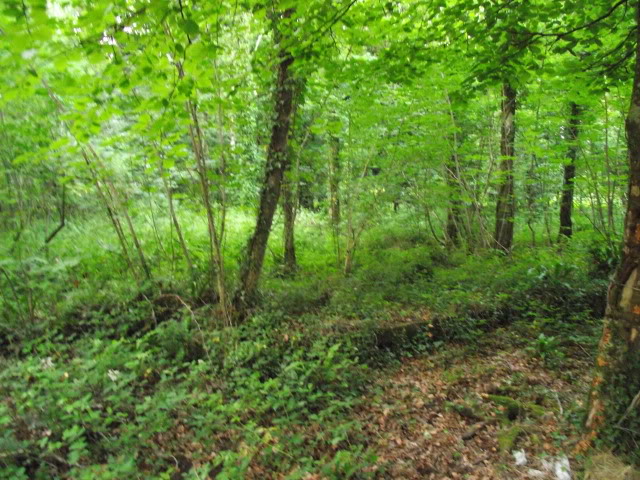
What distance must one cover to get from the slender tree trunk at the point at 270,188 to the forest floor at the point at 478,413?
254 cm

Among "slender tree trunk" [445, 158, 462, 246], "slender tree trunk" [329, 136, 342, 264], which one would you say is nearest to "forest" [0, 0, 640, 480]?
"slender tree trunk" [329, 136, 342, 264]

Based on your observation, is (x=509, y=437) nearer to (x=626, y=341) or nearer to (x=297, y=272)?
(x=626, y=341)

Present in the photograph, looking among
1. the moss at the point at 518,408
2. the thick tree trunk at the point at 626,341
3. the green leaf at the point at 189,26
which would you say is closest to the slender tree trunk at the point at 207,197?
the green leaf at the point at 189,26

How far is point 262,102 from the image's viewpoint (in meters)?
6.67

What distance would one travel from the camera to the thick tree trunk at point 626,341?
2.82m

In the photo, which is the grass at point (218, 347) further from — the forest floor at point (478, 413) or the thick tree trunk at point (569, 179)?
the thick tree trunk at point (569, 179)

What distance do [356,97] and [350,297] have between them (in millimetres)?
3911

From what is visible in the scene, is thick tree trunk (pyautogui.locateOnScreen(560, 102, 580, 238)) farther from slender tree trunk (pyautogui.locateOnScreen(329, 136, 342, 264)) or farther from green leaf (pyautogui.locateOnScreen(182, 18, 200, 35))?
green leaf (pyautogui.locateOnScreen(182, 18, 200, 35))

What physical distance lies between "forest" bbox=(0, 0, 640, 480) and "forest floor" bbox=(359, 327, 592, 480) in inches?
1.1

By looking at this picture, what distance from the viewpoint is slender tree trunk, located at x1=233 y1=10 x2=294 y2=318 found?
20.9ft

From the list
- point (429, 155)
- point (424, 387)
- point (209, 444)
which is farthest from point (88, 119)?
point (429, 155)

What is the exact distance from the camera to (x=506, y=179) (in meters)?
10.1

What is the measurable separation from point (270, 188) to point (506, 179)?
6409 mm

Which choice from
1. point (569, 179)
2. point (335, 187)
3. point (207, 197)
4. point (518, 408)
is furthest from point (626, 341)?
point (569, 179)
